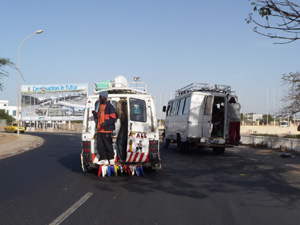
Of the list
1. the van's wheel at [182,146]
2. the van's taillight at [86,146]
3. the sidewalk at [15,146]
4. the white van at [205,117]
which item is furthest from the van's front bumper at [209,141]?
the sidewalk at [15,146]

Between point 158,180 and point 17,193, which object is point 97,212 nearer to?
point 17,193

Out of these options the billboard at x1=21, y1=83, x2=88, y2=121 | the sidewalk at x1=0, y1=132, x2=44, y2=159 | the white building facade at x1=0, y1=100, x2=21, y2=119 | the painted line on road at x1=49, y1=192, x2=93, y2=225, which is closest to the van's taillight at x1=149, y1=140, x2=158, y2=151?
the painted line on road at x1=49, y1=192, x2=93, y2=225

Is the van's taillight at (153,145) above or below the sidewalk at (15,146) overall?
above

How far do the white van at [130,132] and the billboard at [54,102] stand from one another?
197 ft

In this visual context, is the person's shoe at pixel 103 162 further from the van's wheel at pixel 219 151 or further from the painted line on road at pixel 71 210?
the van's wheel at pixel 219 151

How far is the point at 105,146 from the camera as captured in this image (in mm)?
7938

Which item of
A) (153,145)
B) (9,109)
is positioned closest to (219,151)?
(153,145)

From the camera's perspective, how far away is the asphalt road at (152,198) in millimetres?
4801

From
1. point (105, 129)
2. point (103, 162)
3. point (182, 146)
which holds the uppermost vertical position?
point (105, 129)

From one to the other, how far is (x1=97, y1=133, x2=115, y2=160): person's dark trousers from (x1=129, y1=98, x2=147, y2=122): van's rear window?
891mm

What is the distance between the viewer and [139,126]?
27.4 ft

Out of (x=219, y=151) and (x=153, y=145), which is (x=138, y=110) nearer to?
(x=153, y=145)

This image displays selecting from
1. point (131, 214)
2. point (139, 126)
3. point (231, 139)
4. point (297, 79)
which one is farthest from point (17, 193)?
point (297, 79)

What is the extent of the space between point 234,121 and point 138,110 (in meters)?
7.09
